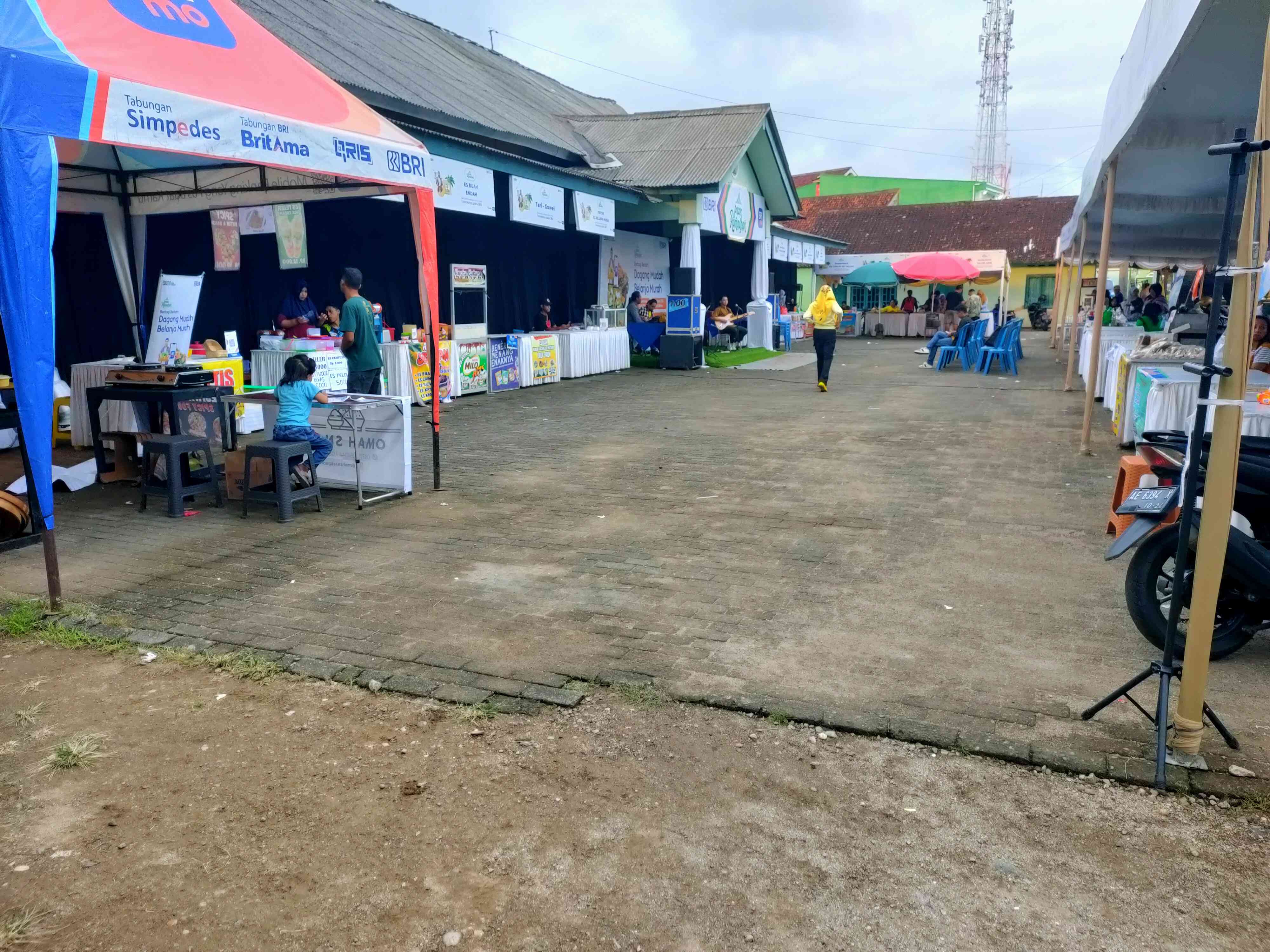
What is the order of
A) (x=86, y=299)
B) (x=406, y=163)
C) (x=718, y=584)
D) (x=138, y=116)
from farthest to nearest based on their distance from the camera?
(x=86, y=299) < (x=406, y=163) < (x=718, y=584) < (x=138, y=116)

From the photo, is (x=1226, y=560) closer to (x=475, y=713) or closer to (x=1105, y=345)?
(x=475, y=713)

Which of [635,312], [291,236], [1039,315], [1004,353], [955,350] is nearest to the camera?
[291,236]

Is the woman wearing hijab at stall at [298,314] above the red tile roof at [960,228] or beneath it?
beneath

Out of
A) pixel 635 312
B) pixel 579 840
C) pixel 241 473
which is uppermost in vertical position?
pixel 635 312

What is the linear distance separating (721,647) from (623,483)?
3817 mm

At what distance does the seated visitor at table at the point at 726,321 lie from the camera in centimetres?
2239

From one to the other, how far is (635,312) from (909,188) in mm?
35422

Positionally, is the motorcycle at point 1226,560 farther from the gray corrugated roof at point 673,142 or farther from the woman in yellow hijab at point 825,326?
the gray corrugated roof at point 673,142

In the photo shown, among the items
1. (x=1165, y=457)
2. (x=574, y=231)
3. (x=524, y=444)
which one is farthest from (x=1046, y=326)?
(x=1165, y=457)

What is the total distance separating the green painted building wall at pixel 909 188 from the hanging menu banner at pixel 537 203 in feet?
124

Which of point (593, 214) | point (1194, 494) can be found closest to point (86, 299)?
point (593, 214)

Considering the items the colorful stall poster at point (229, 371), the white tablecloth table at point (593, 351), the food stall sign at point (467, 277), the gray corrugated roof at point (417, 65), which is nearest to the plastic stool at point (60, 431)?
the colorful stall poster at point (229, 371)

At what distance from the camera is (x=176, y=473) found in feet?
22.7

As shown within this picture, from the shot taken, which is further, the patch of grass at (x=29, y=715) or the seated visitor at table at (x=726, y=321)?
the seated visitor at table at (x=726, y=321)
